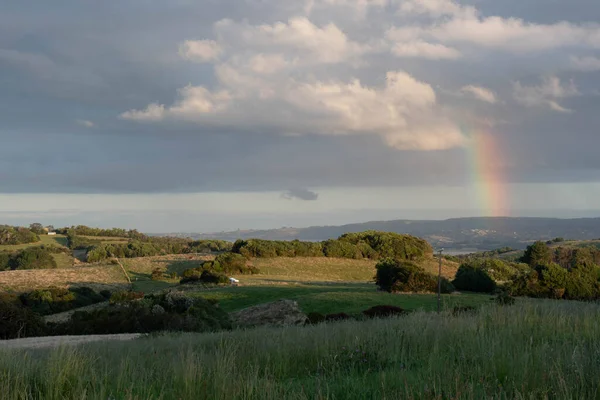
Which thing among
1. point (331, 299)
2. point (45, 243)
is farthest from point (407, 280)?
point (45, 243)

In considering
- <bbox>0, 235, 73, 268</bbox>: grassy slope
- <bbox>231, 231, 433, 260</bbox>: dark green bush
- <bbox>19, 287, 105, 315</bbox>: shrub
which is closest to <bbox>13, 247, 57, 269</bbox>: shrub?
<bbox>0, 235, 73, 268</bbox>: grassy slope

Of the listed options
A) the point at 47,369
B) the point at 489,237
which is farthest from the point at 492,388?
the point at 489,237

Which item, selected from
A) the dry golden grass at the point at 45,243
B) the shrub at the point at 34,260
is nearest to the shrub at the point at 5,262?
the shrub at the point at 34,260

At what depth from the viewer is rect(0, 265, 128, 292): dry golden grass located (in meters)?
38.9

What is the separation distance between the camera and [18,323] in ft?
69.5

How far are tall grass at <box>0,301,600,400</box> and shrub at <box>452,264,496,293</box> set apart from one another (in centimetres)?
2495

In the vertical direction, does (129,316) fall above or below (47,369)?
below

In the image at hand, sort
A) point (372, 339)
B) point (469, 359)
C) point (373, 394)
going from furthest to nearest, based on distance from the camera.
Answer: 1. point (372, 339)
2. point (469, 359)
3. point (373, 394)

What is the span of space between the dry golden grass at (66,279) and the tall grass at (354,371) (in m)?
34.6

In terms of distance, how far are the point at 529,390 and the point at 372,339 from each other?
317cm

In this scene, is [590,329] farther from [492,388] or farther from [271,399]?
[271,399]

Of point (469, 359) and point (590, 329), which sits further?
point (590, 329)

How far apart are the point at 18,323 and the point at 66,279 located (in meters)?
22.7

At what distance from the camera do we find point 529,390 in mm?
4273
